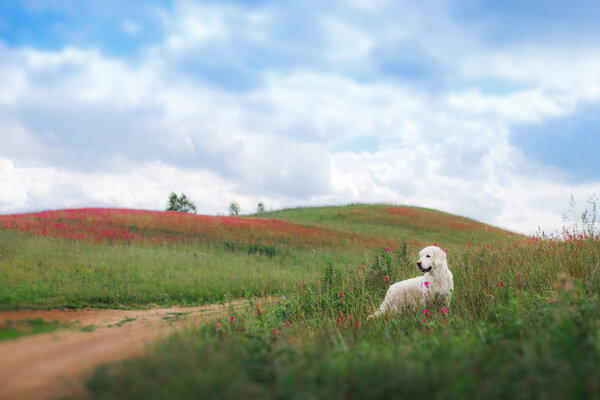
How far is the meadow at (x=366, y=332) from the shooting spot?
248cm

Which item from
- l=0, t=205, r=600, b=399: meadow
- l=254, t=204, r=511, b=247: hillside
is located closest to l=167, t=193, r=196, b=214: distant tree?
l=254, t=204, r=511, b=247: hillside

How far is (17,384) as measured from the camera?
7.88 feet

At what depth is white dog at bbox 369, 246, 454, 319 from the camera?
6.36 m

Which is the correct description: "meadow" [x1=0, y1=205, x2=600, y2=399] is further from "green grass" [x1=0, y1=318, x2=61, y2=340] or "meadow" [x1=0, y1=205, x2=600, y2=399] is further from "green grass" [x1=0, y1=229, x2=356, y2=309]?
"green grass" [x1=0, y1=318, x2=61, y2=340]

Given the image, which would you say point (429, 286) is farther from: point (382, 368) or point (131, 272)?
point (131, 272)

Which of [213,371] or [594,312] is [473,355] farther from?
[213,371]

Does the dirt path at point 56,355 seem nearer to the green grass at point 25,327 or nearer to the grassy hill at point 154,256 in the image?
the green grass at point 25,327

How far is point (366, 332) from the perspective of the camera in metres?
5.16

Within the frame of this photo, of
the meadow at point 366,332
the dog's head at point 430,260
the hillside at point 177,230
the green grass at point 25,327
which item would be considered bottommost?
the meadow at point 366,332

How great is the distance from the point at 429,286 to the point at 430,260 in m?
0.53

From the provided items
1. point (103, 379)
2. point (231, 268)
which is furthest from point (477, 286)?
point (231, 268)

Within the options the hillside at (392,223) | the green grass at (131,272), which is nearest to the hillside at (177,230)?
the hillside at (392,223)

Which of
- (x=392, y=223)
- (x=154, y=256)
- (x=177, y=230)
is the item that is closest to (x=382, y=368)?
(x=154, y=256)

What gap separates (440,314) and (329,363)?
148 inches
